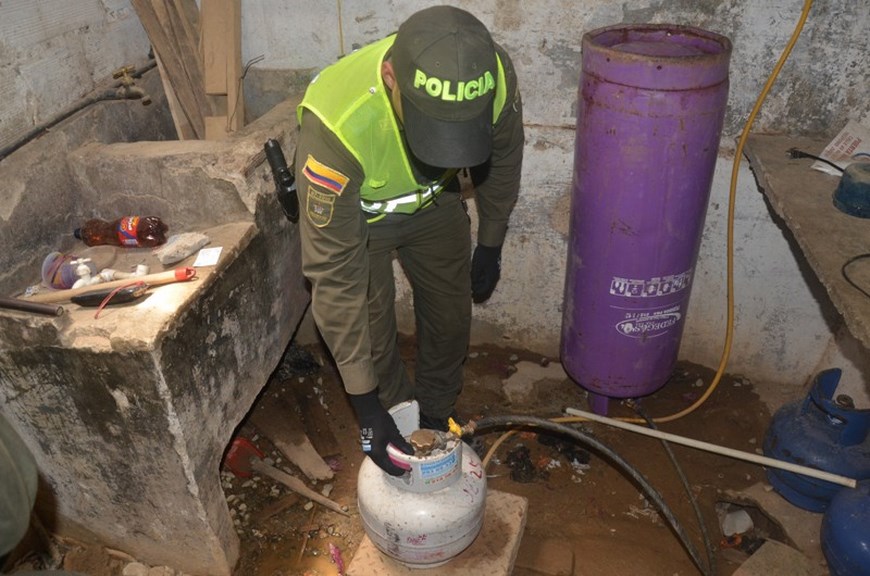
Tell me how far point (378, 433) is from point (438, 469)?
221mm

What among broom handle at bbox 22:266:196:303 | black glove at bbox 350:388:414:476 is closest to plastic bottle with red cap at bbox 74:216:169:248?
broom handle at bbox 22:266:196:303

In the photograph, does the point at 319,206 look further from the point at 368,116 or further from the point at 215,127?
the point at 215,127

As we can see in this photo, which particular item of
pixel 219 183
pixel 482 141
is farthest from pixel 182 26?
pixel 482 141

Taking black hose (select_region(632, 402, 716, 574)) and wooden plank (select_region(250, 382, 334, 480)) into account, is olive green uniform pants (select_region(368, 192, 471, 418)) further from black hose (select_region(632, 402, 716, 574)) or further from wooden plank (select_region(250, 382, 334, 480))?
black hose (select_region(632, 402, 716, 574))

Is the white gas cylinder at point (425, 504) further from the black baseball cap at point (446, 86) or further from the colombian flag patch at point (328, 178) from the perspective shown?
the black baseball cap at point (446, 86)

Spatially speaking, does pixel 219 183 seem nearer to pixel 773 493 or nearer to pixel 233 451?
pixel 233 451

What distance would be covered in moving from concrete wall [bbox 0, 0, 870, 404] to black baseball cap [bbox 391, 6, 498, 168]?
114cm

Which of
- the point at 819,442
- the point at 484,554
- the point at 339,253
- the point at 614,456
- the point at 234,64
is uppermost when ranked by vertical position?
the point at 234,64

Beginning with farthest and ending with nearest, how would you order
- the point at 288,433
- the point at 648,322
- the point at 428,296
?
1. the point at 288,433
2. the point at 428,296
3. the point at 648,322

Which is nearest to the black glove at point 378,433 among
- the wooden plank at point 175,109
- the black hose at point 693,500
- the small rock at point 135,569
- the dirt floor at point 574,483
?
the dirt floor at point 574,483

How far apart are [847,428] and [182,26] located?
10.3 ft

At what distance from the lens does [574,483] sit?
2809 millimetres

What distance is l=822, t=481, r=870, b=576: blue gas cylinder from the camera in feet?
6.98

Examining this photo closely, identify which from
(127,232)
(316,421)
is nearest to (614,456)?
(316,421)
